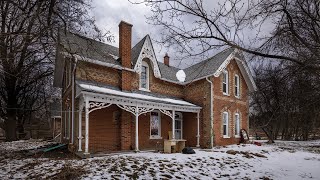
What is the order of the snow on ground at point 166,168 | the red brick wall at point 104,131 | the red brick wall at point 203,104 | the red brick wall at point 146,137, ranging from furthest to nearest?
the red brick wall at point 203,104 → the red brick wall at point 146,137 → the red brick wall at point 104,131 → the snow on ground at point 166,168

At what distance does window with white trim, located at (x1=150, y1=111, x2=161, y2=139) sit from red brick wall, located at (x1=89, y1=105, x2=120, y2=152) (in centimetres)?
286

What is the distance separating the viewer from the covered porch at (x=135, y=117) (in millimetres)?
12656

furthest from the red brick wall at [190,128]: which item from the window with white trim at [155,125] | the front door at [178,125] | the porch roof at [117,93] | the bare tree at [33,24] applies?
the bare tree at [33,24]

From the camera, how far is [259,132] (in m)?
44.5

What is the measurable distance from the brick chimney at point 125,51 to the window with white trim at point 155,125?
8.97ft

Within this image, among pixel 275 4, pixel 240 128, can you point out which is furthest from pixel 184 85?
pixel 275 4

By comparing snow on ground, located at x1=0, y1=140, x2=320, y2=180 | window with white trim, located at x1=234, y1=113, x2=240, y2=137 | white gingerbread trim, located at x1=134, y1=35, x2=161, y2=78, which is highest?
white gingerbread trim, located at x1=134, y1=35, x2=161, y2=78

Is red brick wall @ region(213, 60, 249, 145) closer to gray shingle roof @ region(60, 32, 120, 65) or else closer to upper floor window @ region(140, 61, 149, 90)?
Result: upper floor window @ region(140, 61, 149, 90)

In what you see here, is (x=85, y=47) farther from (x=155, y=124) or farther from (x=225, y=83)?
(x=225, y=83)

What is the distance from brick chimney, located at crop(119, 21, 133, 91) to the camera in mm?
16031

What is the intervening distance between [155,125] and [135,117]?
9.48 ft

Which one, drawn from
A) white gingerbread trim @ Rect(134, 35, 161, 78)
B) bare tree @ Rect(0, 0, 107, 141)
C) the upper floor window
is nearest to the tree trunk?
the upper floor window

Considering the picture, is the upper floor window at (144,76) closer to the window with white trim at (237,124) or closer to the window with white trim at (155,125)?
the window with white trim at (155,125)

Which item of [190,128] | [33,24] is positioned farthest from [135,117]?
[33,24]
